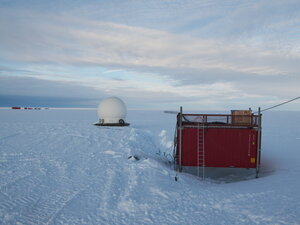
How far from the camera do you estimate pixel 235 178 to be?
13531 mm

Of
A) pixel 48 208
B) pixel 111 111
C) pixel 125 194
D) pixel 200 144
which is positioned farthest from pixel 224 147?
pixel 111 111

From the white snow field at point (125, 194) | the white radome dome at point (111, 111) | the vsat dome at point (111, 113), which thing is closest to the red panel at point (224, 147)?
the white snow field at point (125, 194)

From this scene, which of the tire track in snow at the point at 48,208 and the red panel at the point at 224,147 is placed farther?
the red panel at the point at 224,147

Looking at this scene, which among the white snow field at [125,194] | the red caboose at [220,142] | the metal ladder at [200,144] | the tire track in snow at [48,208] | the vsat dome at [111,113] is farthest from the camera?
the vsat dome at [111,113]

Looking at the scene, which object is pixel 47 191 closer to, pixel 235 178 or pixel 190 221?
pixel 190 221

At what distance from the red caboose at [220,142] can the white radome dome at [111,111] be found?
1831 centimetres

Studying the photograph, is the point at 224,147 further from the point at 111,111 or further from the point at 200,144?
the point at 111,111

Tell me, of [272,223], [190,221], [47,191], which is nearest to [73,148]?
[47,191]

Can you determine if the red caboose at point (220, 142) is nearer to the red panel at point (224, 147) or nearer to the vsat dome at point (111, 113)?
the red panel at point (224, 147)

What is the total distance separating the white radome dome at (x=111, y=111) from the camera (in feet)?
98.9

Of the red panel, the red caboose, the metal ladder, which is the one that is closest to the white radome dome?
the red caboose

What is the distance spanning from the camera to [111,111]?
30062 mm

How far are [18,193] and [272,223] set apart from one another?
798cm

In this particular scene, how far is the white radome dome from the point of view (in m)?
30.1
